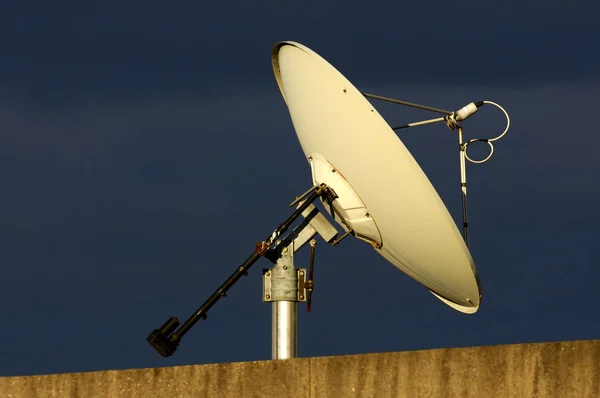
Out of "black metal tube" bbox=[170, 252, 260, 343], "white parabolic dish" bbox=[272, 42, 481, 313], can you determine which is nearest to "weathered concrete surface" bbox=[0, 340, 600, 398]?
"white parabolic dish" bbox=[272, 42, 481, 313]

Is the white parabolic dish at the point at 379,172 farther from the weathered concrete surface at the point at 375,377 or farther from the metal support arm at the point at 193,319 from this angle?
the weathered concrete surface at the point at 375,377

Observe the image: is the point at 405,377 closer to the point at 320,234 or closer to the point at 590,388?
the point at 590,388

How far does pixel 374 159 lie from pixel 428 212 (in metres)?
1.22

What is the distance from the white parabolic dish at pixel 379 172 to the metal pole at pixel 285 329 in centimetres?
174

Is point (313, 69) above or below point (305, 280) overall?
above

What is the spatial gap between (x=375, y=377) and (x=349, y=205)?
5.54 metres

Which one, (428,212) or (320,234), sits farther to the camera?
(320,234)

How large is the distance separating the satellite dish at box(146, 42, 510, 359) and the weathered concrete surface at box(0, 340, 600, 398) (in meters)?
3.15

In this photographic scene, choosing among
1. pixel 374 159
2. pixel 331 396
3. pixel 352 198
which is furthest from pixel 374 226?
pixel 331 396

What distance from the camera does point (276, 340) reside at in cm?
2325

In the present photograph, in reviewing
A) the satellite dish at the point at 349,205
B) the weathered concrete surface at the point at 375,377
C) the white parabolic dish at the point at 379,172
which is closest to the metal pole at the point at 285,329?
the satellite dish at the point at 349,205

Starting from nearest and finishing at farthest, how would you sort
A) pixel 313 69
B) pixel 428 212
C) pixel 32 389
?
pixel 32 389, pixel 428 212, pixel 313 69

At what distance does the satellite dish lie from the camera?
67.0 feet

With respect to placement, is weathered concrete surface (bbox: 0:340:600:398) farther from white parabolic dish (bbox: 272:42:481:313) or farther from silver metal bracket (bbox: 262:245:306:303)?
silver metal bracket (bbox: 262:245:306:303)
